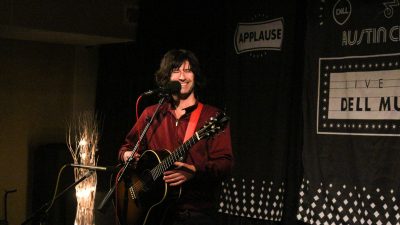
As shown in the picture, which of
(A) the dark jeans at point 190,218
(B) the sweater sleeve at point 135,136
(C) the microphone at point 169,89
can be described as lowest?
(A) the dark jeans at point 190,218

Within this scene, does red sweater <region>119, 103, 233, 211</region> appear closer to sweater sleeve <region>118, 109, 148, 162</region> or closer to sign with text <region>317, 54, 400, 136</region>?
sweater sleeve <region>118, 109, 148, 162</region>

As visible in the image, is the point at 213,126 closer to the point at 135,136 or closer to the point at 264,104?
the point at 135,136

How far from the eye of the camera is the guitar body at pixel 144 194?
2.85 meters

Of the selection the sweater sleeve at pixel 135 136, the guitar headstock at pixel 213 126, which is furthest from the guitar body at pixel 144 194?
the guitar headstock at pixel 213 126

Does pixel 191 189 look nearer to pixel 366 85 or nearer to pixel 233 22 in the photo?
pixel 366 85

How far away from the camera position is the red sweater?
2.79 metres

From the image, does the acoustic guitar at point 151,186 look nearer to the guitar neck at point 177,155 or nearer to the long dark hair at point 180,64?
the guitar neck at point 177,155

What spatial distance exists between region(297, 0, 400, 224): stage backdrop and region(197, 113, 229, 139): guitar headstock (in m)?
1.17

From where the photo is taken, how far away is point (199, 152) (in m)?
2.88

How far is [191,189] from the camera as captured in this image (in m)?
2.81

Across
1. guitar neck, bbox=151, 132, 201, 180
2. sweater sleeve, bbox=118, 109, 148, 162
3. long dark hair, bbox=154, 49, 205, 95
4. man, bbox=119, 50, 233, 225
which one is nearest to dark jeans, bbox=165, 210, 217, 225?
man, bbox=119, 50, 233, 225

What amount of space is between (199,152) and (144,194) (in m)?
0.37

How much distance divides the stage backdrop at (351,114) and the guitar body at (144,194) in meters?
1.27

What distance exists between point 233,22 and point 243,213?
1.39m
